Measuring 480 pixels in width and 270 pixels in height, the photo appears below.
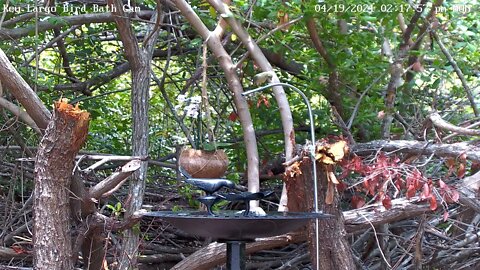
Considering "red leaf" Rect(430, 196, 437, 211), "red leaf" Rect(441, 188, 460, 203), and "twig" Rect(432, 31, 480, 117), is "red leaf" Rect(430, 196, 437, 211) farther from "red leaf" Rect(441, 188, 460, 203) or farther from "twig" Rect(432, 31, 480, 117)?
"twig" Rect(432, 31, 480, 117)

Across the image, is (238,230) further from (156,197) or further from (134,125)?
(156,197)

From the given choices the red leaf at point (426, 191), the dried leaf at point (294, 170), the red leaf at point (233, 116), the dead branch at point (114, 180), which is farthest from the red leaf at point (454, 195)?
the red leaf at point (233, 116)

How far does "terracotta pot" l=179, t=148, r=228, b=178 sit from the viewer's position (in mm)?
2852

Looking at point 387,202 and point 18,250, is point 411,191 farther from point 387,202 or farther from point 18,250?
point 18,250

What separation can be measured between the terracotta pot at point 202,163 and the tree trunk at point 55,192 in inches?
19.5

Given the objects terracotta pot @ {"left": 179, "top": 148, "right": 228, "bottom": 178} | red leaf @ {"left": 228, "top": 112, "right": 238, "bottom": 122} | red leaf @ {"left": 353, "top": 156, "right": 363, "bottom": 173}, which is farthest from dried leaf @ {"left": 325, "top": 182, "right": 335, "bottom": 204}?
red leaf @ {"left": 228, "top": 112, "right": 238, "bottom": 122}

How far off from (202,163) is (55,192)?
747 millimetres

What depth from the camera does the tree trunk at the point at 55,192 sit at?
3.03 meters

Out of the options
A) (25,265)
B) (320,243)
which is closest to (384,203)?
(320,243)

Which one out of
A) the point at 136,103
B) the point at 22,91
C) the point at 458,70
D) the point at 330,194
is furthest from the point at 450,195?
the point at 22,91

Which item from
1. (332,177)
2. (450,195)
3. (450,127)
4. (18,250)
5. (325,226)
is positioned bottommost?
(18,250)

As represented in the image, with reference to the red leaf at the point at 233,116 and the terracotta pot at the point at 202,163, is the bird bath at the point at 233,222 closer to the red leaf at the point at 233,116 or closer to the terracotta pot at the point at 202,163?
the terracotta pot at the point at 202,163

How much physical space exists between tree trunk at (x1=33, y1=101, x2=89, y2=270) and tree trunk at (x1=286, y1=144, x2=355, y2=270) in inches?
39.3

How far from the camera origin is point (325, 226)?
131 inches
